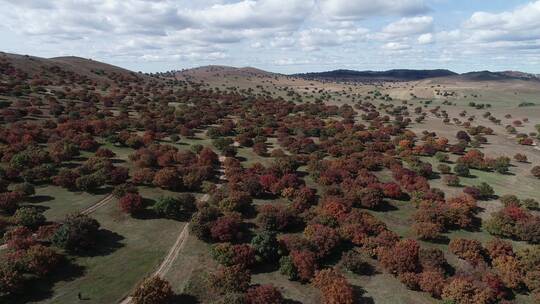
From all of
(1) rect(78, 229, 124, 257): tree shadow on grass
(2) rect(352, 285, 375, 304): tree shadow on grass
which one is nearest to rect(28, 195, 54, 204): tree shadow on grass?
(1) rect(78, 229, 124, 257): tree shadow on grass

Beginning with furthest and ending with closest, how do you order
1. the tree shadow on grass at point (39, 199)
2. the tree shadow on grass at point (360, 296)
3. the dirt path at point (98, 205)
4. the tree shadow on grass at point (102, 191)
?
1. the tree shadow on grass at point (102, 191)
2. the tree shadow on grass at point (39, 199)
3. the dirt path at point (98, 205)
4. the tree shadow on grass at point (360, 296)

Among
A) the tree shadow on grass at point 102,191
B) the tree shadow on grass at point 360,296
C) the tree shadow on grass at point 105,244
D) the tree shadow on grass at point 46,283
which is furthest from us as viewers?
the tree shadow on grass at point 102,191

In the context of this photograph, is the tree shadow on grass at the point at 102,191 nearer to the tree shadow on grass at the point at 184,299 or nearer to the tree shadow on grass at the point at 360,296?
the tree shadow on grass at the point at 184,299

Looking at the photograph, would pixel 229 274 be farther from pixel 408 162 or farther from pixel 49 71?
pixel 49 71

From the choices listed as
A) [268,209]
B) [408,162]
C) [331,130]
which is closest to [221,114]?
[331,130]

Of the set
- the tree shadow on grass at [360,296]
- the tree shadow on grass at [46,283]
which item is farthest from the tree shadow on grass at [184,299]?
the tree shadow on grass at [360,296]

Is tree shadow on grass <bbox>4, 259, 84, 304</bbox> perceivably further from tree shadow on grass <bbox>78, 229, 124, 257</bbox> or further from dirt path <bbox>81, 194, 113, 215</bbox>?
dirt path <bbox>81, 194, 113, 215</bbox>
